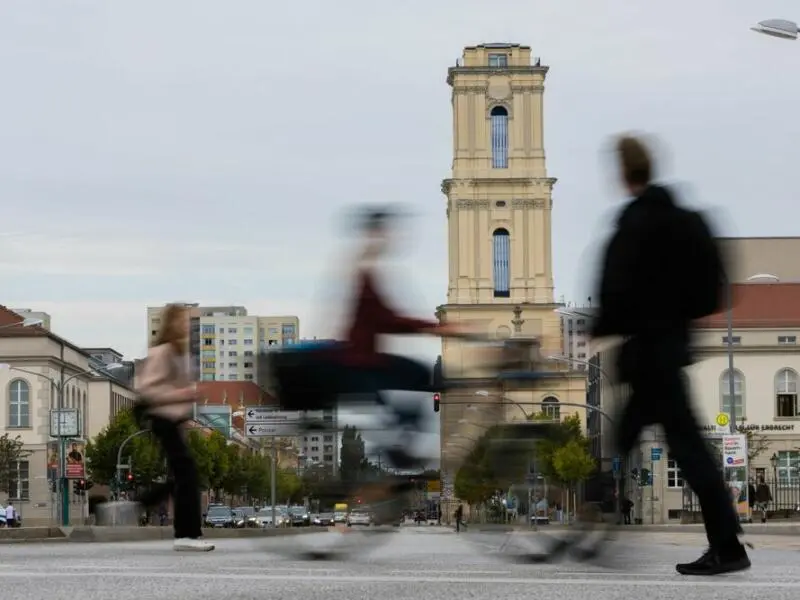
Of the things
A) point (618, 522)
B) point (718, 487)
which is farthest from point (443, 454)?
point (718, 487)

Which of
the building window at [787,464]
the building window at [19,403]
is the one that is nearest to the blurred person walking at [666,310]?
the building window at [787,464]

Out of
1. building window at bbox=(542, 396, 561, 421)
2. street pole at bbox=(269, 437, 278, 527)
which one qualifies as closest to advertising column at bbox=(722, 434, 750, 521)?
building window at bbox=(542, 396, 561, 421)

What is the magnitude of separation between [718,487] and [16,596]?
3.40 meters

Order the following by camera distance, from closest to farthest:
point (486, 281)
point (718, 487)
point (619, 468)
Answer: point (718, 487) < point (619, 468) < point (486, 281)

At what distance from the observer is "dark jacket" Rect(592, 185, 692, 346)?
846 cm

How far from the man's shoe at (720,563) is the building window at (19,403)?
89683mm

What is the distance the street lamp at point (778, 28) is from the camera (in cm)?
3000

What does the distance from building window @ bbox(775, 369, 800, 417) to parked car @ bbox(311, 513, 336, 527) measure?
3433 inches

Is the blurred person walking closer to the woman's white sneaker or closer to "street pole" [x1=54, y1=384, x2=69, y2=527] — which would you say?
the woman's white sneaker

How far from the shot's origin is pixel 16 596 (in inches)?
304

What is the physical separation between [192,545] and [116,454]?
254 ft

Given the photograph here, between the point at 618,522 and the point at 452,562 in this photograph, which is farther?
the point at 452,562

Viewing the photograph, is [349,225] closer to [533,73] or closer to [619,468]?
[619,468]

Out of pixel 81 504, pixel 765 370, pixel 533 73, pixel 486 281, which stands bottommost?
pixel 81 504
